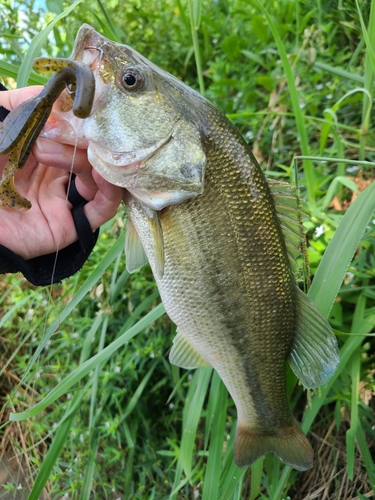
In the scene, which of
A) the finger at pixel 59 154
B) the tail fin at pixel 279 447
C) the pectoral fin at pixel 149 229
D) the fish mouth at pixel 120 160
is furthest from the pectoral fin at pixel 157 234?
the tail fin at pixel 279 447

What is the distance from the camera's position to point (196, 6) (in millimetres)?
1283

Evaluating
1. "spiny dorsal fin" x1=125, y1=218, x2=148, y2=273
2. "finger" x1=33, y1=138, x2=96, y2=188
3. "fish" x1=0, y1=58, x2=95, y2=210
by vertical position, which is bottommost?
"spiny dorsal fin" x1=125, y1=218, x2=148, y2=273

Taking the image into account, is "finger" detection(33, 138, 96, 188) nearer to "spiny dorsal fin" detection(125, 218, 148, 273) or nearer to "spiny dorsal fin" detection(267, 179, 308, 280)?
→ "spiny dorsal fin" detection(125, 218, 148, 273)

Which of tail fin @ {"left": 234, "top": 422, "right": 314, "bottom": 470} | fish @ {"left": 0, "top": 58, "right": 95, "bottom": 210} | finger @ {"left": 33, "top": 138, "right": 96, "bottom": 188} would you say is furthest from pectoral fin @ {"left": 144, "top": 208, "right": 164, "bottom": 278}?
tail fin @ {"left": 234, "top": 422, "right": 314, "bottom": 470}

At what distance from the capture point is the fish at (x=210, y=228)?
1.02 metres

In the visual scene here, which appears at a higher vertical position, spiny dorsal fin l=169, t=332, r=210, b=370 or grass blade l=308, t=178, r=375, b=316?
grass blade l=308, t=178, r=375, b=316

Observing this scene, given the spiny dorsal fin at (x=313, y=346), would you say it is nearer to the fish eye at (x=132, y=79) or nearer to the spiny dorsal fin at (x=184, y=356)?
the spiny dorsal fin at (x=184, y=356)

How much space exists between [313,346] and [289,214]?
0.40 metres

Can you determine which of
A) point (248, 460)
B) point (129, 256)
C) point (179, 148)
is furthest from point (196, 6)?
point (248, 460)

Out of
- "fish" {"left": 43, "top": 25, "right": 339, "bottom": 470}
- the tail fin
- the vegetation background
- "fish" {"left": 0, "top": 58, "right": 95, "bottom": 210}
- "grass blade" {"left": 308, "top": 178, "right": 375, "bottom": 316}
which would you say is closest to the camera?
"fish" {"left": 0, "top": 58, "right": 95, "bottom": 210}

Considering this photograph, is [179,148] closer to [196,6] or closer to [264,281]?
[264,281]

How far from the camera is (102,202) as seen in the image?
4.22ft

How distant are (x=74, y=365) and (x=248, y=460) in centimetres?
114

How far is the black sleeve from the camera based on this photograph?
4.37 ft
